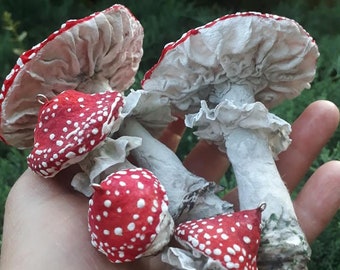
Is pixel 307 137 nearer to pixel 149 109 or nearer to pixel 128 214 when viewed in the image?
pixel 149 109

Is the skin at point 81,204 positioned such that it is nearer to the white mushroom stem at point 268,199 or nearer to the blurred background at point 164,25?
the white mushroom stem at point 268,199

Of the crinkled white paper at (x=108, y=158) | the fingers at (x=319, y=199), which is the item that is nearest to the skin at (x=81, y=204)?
the fingers at (x=319, y=199)

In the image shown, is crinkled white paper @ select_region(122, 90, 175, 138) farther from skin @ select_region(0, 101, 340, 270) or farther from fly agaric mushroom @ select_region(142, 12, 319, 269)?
skin @ select_region(0, 101, 340, 270)

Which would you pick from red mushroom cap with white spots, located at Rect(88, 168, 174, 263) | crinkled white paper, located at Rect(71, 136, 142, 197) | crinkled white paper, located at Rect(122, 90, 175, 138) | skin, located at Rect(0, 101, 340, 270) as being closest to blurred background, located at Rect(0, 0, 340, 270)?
skin, located at Rect(0, 101, 340, 270)

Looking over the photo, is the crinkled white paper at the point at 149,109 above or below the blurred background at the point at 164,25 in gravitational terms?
above

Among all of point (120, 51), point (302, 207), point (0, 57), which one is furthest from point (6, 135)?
point (0, 57)

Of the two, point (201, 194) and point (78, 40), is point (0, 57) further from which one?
point (201, 194)

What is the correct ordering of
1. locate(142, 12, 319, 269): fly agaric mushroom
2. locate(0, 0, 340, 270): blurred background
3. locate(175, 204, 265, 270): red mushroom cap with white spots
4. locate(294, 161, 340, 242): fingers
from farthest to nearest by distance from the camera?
locate(0, 0, 340, 270): blurred background, locate(294, 161, 340, 242): fingers, locate(142, 12, 319, 269): fly agaric mushroom, locate(175, 204, 265, 270): red mushroom cap with white spots
